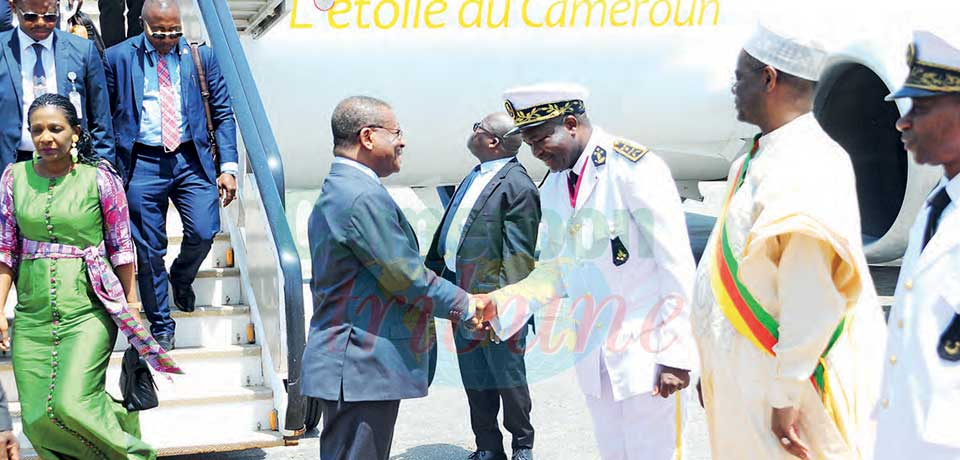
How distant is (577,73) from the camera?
809cm

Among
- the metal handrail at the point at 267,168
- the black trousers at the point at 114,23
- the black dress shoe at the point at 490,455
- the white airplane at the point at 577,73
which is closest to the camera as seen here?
the metal handrail at the point at 267,168

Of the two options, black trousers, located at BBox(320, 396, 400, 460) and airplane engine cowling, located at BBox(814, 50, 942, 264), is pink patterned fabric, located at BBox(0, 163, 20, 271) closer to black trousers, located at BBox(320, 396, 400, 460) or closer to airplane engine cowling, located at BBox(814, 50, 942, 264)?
black trousers, located at BBox(320, 396, 400, 460)

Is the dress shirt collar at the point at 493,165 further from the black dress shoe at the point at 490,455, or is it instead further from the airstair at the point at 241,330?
the black dress shoe at the point at 490,455

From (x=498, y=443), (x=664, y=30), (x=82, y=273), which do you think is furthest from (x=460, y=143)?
(x=82, y=273)

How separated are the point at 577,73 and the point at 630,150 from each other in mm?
4703

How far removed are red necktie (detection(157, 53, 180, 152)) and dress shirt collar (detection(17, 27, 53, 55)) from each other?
50 cm

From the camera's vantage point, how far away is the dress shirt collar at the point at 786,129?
2.65m

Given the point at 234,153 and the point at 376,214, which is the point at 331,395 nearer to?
the point at 376,214

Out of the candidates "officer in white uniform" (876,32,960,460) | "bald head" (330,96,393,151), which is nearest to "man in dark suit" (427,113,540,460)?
"bald head" (330,96,393,151)

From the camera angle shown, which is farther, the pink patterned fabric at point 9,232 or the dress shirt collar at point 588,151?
the pink patterned fabric at point 9,232

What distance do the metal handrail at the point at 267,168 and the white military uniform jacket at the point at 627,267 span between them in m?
1.52

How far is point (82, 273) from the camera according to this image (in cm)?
400

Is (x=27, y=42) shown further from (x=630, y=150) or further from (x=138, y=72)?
(x=630, y=150)

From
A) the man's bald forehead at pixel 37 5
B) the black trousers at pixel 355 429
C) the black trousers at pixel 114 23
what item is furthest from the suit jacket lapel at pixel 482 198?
the black trousers at pixel 114 23
